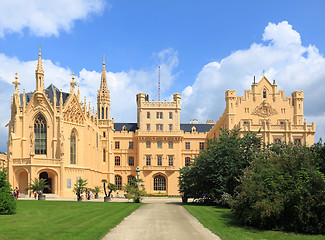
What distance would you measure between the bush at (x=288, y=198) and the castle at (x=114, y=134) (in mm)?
27565

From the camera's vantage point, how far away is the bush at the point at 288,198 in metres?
18.7

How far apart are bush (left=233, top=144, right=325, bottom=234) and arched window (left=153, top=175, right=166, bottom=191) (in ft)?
180

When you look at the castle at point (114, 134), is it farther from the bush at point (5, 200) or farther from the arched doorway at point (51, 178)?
the bush at point (5, 200)

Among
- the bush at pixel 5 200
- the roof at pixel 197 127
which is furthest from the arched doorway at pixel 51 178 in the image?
the roof at pixel 197 127

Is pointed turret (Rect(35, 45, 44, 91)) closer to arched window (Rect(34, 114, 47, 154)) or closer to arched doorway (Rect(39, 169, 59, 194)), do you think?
arched window (Rect(34, 114, 47, 154))

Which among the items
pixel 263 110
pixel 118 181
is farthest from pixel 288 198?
pixel 118 181

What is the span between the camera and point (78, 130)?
61.7 meters

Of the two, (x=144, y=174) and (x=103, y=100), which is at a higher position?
(x=103, y=100)

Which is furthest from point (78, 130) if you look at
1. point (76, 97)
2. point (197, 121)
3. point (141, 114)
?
point (197, 121)

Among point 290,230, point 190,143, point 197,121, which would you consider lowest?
point 290,230

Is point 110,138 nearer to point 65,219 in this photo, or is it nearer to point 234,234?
point 65,219

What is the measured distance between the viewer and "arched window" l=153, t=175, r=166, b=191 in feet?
253

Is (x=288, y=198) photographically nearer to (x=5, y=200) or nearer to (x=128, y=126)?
(x=5, y=200)

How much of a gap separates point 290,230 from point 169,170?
58.0 metres
